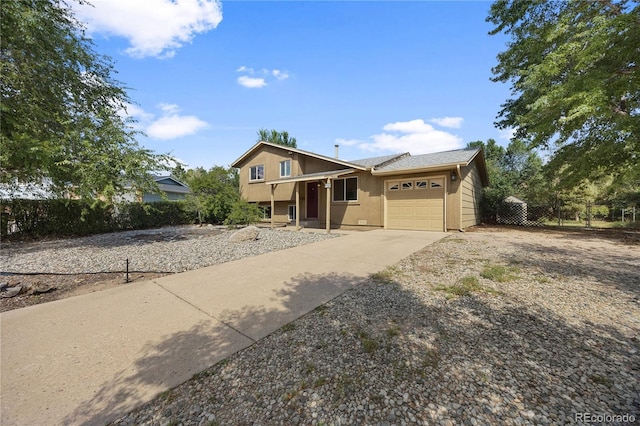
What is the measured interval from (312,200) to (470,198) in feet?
27.5

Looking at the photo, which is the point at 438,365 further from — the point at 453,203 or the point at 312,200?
the point at 312,200

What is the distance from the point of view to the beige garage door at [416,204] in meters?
10.7

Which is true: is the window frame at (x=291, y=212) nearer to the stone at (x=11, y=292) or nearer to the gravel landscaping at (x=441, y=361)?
the gravel landscaping at (x=441, y=361)

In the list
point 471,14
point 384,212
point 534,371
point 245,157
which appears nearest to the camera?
point 534,371

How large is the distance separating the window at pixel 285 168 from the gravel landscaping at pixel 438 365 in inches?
464

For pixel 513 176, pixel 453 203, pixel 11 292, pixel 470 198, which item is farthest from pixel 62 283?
pixel 513 176

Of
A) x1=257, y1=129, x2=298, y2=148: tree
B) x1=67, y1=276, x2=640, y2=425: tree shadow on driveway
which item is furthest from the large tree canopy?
x1=257, y1=129, x2=298, y2=148: tree

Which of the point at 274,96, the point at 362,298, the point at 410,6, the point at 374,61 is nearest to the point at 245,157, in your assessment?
the point at 274,96

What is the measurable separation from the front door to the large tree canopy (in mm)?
9987

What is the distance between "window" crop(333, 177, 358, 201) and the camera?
12.9m

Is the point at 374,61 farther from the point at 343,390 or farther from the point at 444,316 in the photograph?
the point at 343,390

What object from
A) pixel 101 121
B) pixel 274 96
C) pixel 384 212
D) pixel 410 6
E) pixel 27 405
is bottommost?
pixel 27 405

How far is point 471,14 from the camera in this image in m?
7.78

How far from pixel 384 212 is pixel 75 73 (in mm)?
12379
